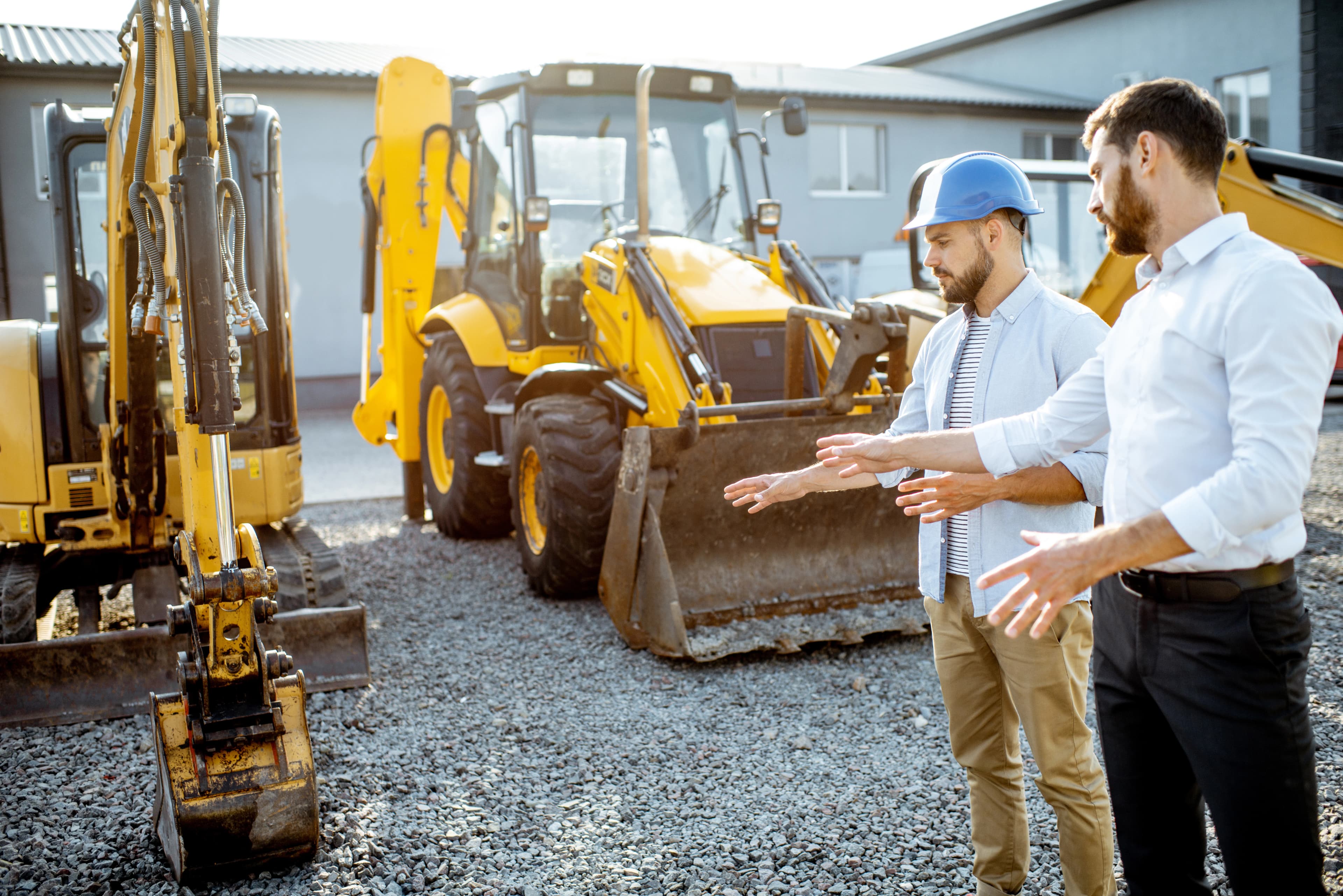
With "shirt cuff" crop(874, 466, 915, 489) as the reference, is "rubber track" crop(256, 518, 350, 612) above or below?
below

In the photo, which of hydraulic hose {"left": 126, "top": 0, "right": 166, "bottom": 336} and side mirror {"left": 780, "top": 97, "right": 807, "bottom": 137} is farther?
side mirror {"left": 780, "top": 97, "right": 807, "bottom": 137}

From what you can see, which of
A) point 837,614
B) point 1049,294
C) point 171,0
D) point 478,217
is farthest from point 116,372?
point 1049,294

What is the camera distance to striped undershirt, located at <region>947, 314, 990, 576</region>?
262 cm

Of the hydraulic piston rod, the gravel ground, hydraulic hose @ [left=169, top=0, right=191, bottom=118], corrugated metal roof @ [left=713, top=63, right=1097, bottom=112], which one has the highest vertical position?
corrugated metal roof @ [left=713, top=63, right=1097, bottom=112]

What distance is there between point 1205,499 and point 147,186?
3.31 m

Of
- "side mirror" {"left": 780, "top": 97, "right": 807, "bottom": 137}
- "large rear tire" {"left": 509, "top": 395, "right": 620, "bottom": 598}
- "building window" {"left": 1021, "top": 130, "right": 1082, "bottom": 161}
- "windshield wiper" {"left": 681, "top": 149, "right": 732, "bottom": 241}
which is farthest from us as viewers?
"building window" {"left": 1021, "top": 130, "right": 1082, "bottom": 161}

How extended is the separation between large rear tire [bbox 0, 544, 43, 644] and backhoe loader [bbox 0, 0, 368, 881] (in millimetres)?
11

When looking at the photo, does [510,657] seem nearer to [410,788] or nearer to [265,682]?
[410,788]

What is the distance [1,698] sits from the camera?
4.37m

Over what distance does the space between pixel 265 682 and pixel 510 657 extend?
197cm

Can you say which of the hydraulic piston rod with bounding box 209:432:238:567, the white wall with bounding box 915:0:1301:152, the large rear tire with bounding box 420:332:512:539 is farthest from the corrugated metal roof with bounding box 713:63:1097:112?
the hydraulic piston rod with bounding box 209:432:238:567

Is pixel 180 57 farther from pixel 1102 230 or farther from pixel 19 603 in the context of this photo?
pixel 1102 230

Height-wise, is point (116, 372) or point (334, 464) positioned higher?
point (116, 372)

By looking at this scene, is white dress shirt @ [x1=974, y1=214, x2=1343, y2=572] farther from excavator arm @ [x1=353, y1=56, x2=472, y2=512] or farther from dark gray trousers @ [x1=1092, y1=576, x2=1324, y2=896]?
excavator arm @ [x1=353, y1=56, x2=472, y2=512]
